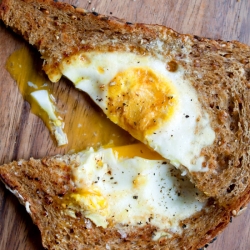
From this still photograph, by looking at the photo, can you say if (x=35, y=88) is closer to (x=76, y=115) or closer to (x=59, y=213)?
(x=76, y=115)

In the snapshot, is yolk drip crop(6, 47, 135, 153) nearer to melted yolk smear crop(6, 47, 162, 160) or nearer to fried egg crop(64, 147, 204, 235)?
melted yolk smear crop(6, 47, 162, 160)

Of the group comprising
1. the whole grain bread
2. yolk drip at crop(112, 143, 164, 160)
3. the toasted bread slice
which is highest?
the toasted bread slice

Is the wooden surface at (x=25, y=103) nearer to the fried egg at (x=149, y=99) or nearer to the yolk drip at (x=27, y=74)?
the yolk drip at (x=27, y=74)

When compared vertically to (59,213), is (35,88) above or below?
above

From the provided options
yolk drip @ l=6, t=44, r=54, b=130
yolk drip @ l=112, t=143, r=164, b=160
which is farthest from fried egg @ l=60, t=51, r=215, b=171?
yolk drip @ l=6, t=44, r=54, b=130

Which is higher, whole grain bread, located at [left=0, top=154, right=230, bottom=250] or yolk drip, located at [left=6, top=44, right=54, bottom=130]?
yolk drip, located at [left=6, top=44, right=54, bottom=130]

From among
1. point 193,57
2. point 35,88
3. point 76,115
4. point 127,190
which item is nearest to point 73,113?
point 76,115
